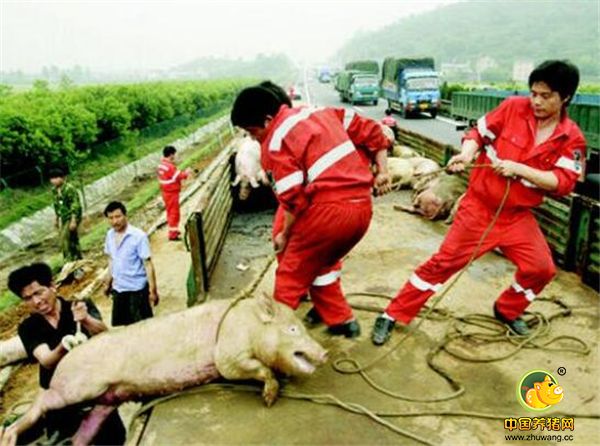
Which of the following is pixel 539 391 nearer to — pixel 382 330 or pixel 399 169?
pixel 382 330

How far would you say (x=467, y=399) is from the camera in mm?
3191

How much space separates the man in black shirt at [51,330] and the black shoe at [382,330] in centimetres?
178

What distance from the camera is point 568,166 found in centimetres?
352

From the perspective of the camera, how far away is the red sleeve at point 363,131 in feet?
12.3

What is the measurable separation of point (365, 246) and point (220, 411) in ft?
10.8

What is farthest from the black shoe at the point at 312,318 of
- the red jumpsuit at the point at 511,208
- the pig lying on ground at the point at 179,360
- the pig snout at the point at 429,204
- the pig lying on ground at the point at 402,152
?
the pig lying on ground at the point at 402,152

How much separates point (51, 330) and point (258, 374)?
132 centimetres

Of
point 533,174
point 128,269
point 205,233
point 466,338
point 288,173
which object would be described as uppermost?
point 288,173

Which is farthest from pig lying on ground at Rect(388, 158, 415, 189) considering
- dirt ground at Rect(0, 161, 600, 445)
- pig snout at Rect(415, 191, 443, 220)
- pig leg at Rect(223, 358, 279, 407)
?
pig leg at Rect(223, 358, 279, 407)

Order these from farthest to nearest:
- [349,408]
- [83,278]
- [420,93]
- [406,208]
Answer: [420,93] < [83,278] < [406,208] < [349,408]

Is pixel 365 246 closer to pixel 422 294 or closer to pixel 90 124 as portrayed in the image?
pixel 422 294

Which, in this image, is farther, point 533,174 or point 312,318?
point 312,318

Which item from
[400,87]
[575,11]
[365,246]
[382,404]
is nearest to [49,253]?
[365,246]

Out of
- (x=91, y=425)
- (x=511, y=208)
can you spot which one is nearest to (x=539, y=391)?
(x=511, y=208)
